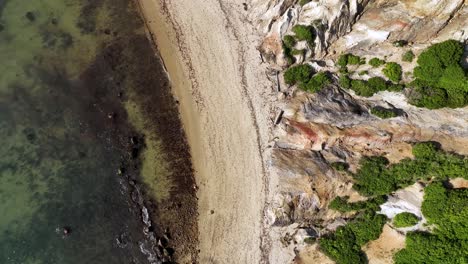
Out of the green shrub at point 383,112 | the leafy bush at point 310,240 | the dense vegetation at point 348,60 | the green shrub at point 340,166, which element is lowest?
the leafy bush at point 310,240

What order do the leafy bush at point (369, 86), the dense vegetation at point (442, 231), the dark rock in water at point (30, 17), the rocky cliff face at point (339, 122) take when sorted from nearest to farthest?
the dense vegetation at point (442, 231), the rocky cliff face at point (339, 122), the leafy bush at point (369, 86), the dark rock in water at point (30, 17)

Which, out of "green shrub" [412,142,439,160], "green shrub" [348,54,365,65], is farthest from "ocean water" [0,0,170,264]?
"green shrub" [412,142,439,160]

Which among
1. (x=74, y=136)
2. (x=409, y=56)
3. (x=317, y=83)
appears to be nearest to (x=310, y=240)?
(x=317, y=83)

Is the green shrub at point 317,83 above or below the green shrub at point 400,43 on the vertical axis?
below

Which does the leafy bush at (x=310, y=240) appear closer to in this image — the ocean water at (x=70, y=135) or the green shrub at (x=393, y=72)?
the ocean water at (x=70, y=135)

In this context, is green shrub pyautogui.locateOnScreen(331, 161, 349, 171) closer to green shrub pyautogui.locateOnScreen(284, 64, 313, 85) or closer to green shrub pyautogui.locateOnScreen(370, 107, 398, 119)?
green shrub pyautogui.locateOnScreen(370, 107, 398, 119)

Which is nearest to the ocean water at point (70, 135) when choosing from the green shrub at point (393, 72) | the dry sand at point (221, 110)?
the dry sand at point (221, 110)

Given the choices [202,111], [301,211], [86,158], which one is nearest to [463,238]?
[301,211]
